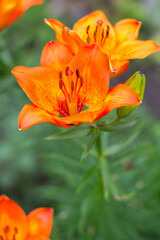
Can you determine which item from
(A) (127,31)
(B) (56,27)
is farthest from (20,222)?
(A) (127,31)

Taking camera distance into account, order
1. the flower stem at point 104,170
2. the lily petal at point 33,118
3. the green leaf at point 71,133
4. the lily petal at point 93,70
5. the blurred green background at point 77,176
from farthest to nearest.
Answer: the blurred green background at point 77,176 → the flower stem at point 104,170 → the green leaf at point 71,133 → the lily petal at point 93,70 → the lily petal at point 33,118

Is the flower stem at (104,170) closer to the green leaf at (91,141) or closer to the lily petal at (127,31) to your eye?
the green leaf at (91,141)

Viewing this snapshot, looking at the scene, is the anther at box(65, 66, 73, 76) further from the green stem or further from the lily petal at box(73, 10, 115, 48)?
the green stem

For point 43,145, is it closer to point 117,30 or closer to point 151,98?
point 117,30

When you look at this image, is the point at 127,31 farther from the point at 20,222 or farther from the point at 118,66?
the point at 20,222

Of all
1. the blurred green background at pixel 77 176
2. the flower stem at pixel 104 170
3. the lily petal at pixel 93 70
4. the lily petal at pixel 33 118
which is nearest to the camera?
the lily petal at pixel 33 118

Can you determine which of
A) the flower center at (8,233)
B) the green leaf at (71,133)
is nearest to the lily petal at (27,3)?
the green leaf at (71,133)

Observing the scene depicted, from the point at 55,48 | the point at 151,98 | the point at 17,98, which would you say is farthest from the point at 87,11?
the point at 55,48
